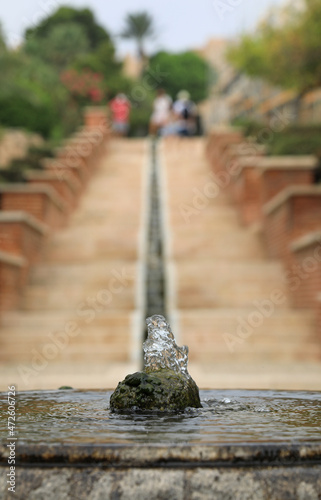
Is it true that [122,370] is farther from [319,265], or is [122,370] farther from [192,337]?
[319,265]

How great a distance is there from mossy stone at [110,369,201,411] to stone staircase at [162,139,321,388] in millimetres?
3808

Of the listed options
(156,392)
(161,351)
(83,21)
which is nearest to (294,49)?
(161,351)

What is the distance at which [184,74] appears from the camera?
73.1m

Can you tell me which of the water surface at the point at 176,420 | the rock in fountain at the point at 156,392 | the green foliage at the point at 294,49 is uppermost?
the green foliage at the point at 294,49

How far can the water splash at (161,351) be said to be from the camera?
13.6 ft

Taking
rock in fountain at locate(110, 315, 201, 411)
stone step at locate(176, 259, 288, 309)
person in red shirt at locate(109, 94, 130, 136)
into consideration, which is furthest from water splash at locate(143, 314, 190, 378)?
person in red shirt at locate(109, 94, 130, 136)

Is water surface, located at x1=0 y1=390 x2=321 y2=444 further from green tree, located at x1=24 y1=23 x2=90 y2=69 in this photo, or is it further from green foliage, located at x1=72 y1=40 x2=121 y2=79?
green tree, located at x1=24 y1=23 x2=90 y2=69

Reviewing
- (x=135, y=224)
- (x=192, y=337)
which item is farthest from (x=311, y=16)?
(x=192, y=337)

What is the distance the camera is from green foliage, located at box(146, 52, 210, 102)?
72750mm

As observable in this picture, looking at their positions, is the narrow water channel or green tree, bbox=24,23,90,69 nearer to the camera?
the narrow water channel

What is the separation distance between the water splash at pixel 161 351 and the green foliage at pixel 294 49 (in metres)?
21.9

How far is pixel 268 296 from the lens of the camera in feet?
35.9

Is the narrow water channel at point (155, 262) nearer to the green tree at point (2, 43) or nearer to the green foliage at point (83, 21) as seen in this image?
the green tree at point (2, 43)

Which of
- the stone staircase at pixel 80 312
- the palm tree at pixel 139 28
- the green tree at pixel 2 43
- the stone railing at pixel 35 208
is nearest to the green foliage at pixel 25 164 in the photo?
the stone railing at pixel 35 208
